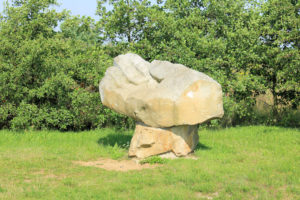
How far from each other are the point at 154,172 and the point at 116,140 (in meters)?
3.98

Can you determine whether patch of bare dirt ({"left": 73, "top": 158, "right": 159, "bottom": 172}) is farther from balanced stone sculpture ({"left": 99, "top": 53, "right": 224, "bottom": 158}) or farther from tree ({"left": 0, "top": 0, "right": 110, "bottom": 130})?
tree ({"left": 0, "top": 0, "right": 110, "bottom": 130})

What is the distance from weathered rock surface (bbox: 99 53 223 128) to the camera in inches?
352

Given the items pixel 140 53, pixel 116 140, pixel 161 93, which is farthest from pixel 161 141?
pixel 140 53

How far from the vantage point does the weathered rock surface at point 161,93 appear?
8.93m

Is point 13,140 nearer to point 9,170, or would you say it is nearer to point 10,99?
point 10,99

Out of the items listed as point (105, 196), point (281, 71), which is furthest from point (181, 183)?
point (281, 71)

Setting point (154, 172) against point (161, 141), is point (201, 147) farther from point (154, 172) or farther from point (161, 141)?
point (154, 172)

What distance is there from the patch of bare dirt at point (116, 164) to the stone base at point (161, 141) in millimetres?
290

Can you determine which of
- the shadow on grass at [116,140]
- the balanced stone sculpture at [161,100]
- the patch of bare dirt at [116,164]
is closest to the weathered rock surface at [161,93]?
the balanced stone sculpture at [161,100]

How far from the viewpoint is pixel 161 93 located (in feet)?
30.0

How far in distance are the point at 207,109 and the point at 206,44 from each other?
20.2 feet

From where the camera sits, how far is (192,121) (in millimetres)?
8977

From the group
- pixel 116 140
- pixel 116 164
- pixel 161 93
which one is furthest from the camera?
pixel 116 140

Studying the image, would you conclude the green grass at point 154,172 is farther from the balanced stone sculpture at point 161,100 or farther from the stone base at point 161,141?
the balanced stone sculpture at point 161,100
